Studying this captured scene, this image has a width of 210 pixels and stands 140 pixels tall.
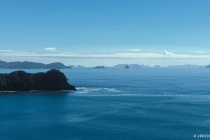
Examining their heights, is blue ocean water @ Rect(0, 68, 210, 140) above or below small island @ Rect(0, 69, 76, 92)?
below

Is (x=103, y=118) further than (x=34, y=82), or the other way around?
(x=34, y=82)

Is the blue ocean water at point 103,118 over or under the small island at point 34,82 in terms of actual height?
under

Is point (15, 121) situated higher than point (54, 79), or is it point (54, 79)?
point (54, 79)

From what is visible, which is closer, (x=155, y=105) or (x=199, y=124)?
(x=199, y=124)

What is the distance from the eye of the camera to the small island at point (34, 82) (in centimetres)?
10400

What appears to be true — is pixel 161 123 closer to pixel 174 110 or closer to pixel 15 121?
pixel 174 110

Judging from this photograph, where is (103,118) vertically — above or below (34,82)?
below

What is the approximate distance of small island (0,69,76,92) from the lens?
104 metres

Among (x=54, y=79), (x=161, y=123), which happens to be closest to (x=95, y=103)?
(x=161, y=123)

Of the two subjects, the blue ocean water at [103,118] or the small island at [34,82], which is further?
the small island at [34,82]

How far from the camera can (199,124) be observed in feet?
175

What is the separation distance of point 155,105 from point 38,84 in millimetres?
48799

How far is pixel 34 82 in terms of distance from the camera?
350 ft

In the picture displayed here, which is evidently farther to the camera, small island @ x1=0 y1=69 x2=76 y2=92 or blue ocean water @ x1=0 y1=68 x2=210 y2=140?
small island @ x1=0 y1=69 x2=76 y2=92
